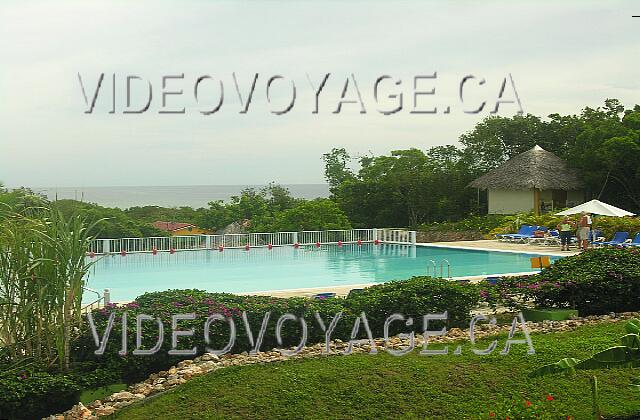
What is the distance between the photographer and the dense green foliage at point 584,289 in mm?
8273

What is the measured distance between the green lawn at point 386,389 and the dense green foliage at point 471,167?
20.1 meters

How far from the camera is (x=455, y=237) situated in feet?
77.3

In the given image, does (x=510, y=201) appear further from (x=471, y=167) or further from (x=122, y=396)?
(x=122, y=396)

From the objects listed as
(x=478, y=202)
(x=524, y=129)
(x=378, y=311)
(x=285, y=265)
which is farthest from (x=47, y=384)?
(x=524, y=129)

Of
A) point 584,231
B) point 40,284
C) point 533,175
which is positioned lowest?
point 40,284

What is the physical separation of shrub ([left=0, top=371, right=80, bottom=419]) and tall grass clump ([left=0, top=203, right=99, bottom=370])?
0.30 m

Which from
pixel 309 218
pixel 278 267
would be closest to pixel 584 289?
pixel 278 267

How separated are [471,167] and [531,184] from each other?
3736mm

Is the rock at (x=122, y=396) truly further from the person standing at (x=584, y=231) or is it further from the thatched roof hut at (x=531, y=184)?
the thatched roof hut at (x=531, y=184)

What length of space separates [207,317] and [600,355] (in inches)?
139

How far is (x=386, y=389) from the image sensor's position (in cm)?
565

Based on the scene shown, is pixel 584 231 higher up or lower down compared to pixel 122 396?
higher up

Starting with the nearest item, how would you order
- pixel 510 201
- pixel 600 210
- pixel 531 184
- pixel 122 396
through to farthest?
1. pixel 122 396
2. pixel 600 210
3. pixel 531 184
4. pixel 510 201

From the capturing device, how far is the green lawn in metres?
5.35
